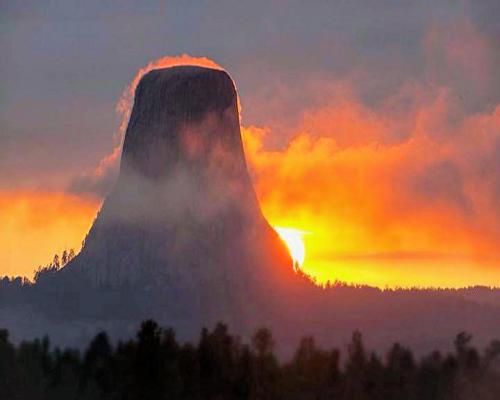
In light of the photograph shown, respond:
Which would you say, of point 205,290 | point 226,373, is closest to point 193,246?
point 205,290

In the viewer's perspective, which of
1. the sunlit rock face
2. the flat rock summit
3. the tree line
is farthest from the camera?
the sunlit rock face

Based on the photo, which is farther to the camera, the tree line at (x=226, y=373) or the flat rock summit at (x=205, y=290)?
the flat rock summit at (x=205, y=290)

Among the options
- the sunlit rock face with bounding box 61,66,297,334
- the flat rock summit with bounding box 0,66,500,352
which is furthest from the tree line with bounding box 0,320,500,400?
the sunlit rock face with bounding box 61,66,297,334

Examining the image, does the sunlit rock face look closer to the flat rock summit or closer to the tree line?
the flat rock summit

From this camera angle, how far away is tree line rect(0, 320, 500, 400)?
127750 millimetres

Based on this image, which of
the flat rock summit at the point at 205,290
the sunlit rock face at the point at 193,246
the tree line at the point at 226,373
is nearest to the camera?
the tree line at the point at 226,373

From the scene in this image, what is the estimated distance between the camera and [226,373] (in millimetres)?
132750

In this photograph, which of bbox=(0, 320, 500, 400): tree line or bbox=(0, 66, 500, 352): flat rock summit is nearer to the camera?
bbox=(0, 320, 500, 400): tree line

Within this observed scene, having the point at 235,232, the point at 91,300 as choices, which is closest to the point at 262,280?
the point at 235,232

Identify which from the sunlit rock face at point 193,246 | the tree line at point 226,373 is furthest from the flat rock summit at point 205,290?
the tree line at point 226,373

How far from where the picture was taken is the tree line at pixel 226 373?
127750mm

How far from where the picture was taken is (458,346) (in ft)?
504

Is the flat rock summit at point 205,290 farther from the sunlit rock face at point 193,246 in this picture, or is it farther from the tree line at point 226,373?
the tree line at point 226,373

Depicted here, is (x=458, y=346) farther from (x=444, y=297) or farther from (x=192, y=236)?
(x=192, y=236)
